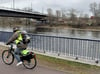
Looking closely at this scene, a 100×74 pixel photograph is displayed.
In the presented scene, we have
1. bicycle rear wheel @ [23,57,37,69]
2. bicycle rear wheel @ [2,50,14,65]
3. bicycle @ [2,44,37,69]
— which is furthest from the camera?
bicycle rear wheel @ [2,50,14,65]

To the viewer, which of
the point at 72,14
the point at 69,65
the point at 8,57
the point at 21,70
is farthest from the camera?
the point at 72,14

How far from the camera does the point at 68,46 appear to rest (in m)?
9.44

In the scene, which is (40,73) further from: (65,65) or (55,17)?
(55,17)

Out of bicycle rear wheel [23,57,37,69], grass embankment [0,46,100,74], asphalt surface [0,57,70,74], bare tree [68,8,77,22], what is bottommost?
grass embankment [0,46,100,74]

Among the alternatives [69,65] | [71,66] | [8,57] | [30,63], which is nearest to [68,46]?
[69,65]

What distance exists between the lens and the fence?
841 cm

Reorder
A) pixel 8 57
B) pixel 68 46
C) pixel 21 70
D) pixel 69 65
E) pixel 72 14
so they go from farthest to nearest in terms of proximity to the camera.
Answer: pixel 72 14, pixel 68 46, pixel 69 65, pixel 8 57, pixel 21 70

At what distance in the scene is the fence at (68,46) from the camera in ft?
27.6

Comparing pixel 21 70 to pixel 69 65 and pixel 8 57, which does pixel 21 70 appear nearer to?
pixel 8 57

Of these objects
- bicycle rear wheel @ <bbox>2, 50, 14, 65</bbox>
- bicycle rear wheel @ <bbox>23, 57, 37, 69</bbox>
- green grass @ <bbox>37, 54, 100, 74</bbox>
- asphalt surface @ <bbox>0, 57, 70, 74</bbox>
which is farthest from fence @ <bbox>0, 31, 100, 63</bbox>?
bicycle rear wheel @ <bbox>2, 50, 14, 65</bbox>

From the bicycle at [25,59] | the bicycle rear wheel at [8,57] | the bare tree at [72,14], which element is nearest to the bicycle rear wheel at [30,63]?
the bicycle at [25,59]

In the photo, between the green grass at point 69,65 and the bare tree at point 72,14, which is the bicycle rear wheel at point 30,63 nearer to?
the green grass at point 69,65

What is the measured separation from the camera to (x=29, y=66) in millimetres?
6770

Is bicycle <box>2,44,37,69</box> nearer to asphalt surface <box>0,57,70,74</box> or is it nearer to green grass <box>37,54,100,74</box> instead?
asphalt surface <box>0,57,70,74</box>
